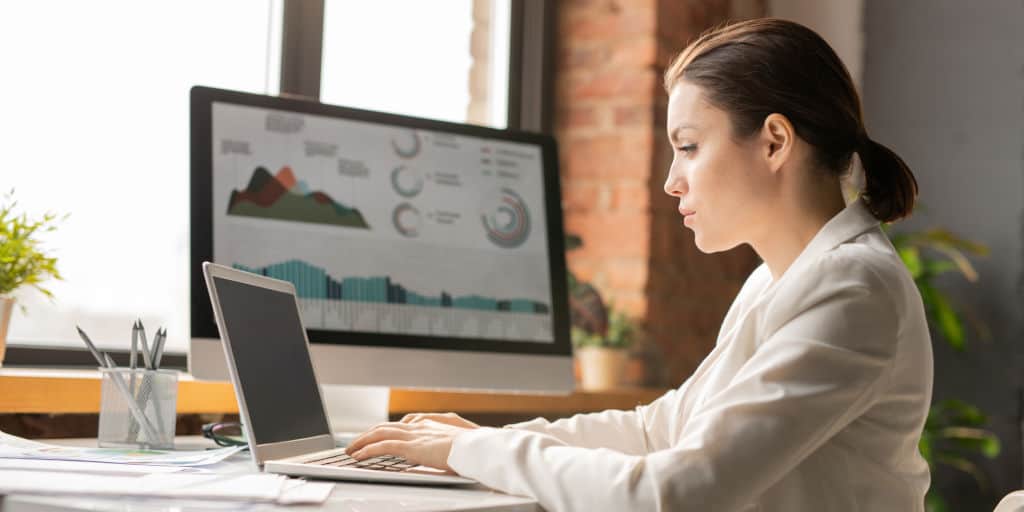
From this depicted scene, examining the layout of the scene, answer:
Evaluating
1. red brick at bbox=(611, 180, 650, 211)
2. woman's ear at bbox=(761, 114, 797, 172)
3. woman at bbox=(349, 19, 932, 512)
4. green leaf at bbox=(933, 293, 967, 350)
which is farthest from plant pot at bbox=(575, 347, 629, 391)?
woman's ear at bbox=(761, 114, 797, 172)

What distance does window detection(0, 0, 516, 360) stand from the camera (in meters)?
1.98

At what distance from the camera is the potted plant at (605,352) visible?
272 cm

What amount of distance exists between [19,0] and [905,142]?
242 cm

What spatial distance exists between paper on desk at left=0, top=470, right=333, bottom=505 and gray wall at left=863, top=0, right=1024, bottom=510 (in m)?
2.55

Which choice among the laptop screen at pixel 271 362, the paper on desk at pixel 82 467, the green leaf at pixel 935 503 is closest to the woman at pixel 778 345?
the laptop screen at pixel 271 362

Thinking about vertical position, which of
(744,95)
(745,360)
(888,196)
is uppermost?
(744,95)

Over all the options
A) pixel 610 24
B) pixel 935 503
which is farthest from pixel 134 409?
pixel 935 503

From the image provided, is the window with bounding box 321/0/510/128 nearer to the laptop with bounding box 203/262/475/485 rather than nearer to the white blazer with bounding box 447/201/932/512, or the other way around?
the laptop with bounding box 203/262/475/485

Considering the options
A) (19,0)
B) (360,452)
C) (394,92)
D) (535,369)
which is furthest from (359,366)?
(394,92)

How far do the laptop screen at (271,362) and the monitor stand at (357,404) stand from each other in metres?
0.44

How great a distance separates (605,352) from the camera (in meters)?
2.72

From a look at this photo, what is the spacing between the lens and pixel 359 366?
66.7 inches

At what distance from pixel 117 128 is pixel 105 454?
1.05m

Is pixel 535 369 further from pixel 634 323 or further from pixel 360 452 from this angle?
pixel 634 323
